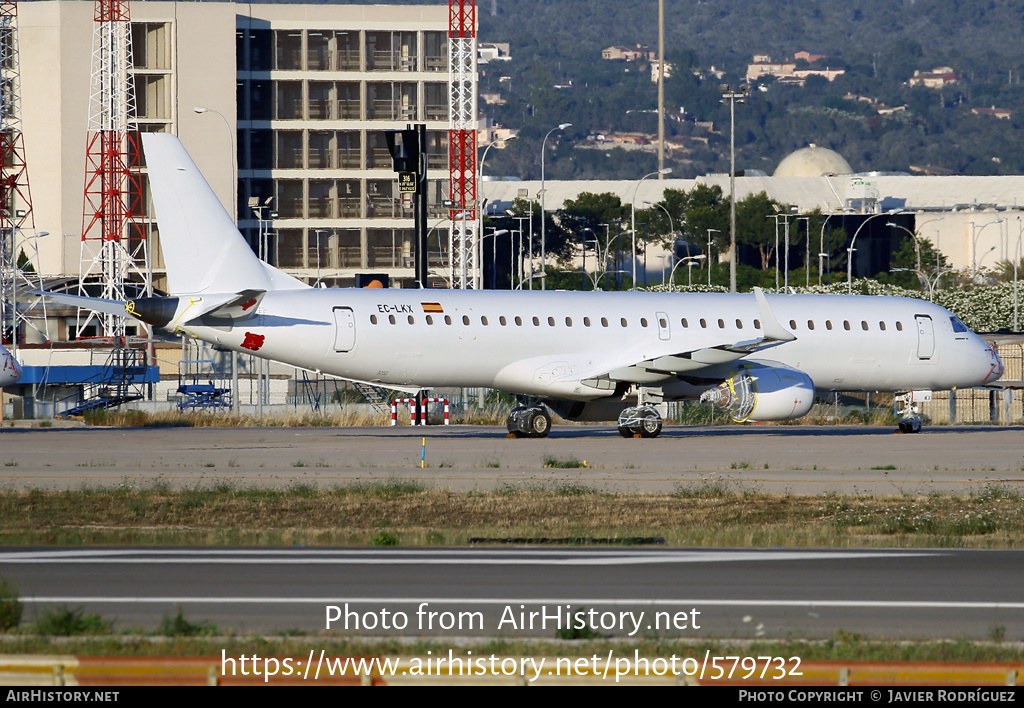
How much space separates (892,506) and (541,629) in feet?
35.8

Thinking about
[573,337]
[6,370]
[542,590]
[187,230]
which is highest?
[187,230]

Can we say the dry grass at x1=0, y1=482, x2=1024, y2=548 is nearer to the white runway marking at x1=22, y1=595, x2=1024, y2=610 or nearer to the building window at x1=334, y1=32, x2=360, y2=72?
the white runway marking at x1=22, y1=595, x2=1024, y2=610

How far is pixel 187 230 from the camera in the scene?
31.9m

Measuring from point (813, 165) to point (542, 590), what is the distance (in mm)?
168068

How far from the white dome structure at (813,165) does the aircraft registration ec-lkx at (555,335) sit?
13797 centimetres

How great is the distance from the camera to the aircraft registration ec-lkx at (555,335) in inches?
1256

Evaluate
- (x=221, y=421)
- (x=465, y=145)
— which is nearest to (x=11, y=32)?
(x=465, y=145)

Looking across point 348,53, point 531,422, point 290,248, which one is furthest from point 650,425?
point 348,53

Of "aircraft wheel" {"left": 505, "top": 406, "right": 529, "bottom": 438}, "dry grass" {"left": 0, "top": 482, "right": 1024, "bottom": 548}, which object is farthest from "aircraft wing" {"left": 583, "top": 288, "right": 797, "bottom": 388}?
"dry grass" {"left": 0, "top": 482, "right": 1024, "bottom": 548}

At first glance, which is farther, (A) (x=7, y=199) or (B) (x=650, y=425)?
(A) (x=7, y=199)

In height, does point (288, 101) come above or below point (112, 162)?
above

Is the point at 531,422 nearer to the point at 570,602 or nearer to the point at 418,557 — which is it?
the point at 418,557

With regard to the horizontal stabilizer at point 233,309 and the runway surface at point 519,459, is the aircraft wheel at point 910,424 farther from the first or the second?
the horizontal stabilizer at point 233,309

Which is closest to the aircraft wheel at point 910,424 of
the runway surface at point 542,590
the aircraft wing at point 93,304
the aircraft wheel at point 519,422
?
the aircraft wheel at point 519,422
